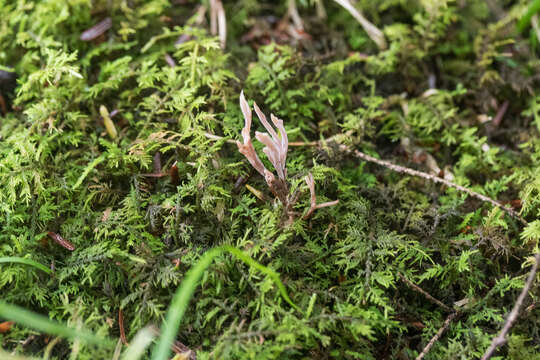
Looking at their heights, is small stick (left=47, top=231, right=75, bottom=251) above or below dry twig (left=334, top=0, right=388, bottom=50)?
below

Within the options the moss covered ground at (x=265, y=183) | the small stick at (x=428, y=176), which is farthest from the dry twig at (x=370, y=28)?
the small stick at (x=428, y=176)

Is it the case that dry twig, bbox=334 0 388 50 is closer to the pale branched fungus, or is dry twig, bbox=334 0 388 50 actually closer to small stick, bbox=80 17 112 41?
the pale branched fungus

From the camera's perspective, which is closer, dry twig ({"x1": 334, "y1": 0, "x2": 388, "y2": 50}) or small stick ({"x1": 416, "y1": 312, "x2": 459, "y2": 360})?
small stick ({"x1": 416, "y1": 312, "x2": 459, "y2": 360})

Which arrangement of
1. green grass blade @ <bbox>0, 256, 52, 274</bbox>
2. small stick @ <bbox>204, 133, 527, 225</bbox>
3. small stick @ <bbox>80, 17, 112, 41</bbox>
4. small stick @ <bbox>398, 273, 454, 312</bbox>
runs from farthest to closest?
small stick @ <bbox>80, 17, 112, 41</bbox> → small stick @ <bbox>204, 133, 527, 225</bbox> → small stick @ <bbox>398, 273, 454, 312</bbox> → green grass blade @ <bbox>0, 256, 52, 274</bbox>

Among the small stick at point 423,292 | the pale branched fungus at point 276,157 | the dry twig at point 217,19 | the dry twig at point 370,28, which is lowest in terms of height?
the small stick at point 423,292

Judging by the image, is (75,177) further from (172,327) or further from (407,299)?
(407,299)

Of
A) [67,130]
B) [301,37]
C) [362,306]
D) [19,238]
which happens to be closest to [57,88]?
[67,130]

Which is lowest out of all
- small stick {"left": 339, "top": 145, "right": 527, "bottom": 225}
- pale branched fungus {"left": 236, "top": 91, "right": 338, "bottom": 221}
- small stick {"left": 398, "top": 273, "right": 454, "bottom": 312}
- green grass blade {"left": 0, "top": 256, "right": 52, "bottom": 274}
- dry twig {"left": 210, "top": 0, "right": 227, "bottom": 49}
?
small stick {"left": 398, "top": 273, "right": 454, "bottom": 312}

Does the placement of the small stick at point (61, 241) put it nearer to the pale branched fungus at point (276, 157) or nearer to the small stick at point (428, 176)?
the pale branched fungus at point (276, 157)

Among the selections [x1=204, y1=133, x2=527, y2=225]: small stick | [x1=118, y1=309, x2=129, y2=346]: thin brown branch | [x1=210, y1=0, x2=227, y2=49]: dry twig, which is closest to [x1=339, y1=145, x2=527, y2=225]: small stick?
[x1=204, y1=133, x2=527, y2=225]: small stick

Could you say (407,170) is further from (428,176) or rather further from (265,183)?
(265,183)

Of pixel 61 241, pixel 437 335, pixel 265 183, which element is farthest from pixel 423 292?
pixel 61 241

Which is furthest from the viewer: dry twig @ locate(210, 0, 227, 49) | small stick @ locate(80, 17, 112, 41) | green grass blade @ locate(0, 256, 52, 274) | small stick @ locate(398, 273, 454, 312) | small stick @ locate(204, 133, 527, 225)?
dry twig @ locate(210, 0, 227, 49)
